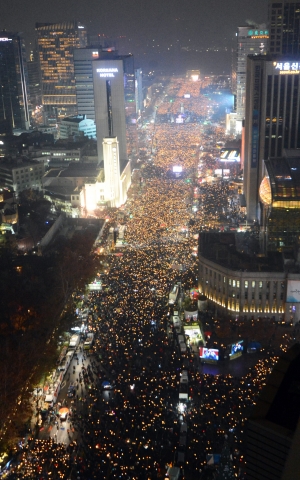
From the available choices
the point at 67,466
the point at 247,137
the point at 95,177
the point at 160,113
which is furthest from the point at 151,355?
the point at 160,113

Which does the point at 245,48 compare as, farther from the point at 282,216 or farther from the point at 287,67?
the point at 282,216

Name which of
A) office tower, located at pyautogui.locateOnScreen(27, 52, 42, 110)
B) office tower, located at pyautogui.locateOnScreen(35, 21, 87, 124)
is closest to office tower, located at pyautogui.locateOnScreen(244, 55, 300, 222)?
office tower, located at pyautogui.locateOnScreen(35, 21, 87, 124)

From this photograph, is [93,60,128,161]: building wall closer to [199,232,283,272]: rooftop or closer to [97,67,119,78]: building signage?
[97,67,119,78]: building signage

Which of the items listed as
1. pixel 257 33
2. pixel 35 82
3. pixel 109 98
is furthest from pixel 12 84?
pixel 257 33

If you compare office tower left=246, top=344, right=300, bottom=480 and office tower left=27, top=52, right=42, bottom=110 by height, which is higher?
office tower left=27, top=52, right=42, bottom=110

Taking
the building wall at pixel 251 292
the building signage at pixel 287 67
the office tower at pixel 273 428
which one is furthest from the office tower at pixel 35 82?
the office tower at pixel 273 428

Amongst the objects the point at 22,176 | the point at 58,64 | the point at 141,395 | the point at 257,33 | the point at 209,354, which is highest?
the point at 257,33

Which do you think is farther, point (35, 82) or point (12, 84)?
point (35, 82)
